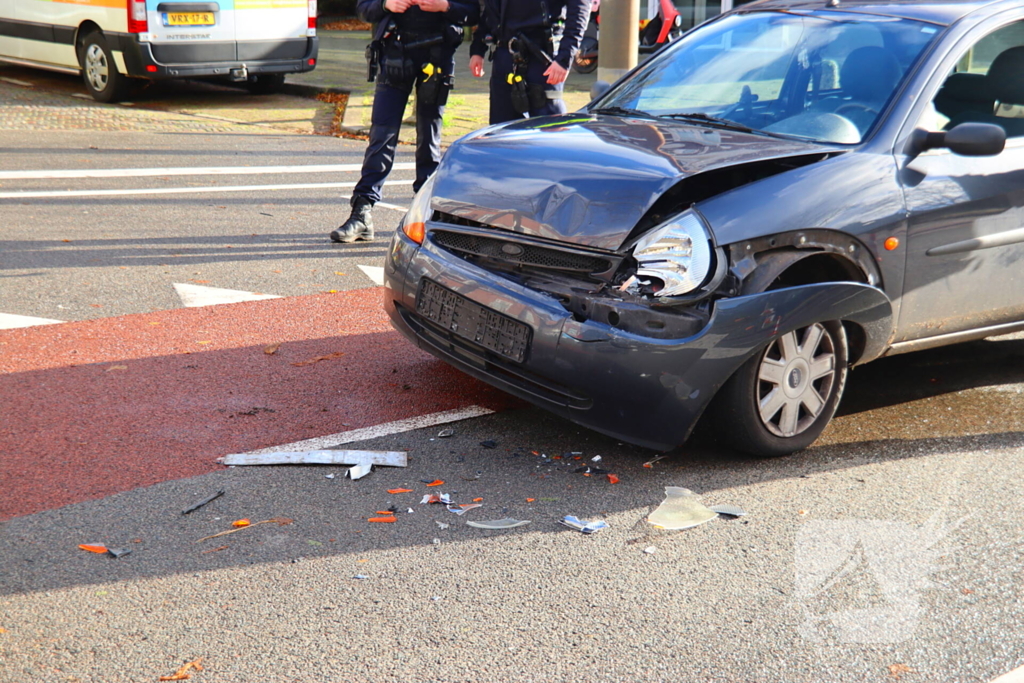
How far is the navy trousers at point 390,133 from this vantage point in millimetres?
7051

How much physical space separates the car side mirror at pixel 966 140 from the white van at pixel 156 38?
1002 cm

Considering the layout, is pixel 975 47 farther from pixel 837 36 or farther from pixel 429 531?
pixel 429 531

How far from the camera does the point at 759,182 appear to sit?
3836 mm

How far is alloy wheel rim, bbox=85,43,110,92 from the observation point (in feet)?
41.5

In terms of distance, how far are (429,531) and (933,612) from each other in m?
1.45

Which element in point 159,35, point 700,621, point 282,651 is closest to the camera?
point 282,651

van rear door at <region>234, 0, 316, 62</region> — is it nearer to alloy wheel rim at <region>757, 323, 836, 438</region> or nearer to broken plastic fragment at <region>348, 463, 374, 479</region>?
broken plastic fragment at <region>348, 463, 374, 479</region>

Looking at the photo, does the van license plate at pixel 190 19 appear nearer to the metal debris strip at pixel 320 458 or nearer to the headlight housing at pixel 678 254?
the metal debris strip at pixel 320 458

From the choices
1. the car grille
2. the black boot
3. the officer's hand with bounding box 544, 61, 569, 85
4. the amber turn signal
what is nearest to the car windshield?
the car grille

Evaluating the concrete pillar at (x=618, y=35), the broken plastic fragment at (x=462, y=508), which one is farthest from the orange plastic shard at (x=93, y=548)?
the concrete pillar at (x=618, y=35)

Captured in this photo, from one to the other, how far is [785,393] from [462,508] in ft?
4.07

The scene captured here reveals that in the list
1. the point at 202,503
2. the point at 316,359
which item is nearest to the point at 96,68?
the point at 316,359

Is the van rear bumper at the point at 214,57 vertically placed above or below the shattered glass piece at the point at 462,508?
above

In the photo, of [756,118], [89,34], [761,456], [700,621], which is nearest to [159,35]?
[89,34]
